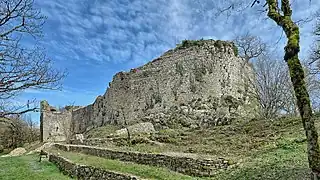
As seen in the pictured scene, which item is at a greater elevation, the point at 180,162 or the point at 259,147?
the point at 259,147

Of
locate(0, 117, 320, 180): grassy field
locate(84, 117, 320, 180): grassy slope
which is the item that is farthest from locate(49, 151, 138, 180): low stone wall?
locate(84, 117, 320, 180): grassy slope

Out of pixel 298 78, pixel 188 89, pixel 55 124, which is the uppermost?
pixel 188 89

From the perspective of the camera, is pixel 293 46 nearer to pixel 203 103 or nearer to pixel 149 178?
pixel 149 178

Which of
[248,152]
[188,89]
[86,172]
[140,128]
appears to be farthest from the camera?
[188,89]

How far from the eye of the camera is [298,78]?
236 inches

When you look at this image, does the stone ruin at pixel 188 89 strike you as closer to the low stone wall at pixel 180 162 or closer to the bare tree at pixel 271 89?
the bare tree at pixel 271 89

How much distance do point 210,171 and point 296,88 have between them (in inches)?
184

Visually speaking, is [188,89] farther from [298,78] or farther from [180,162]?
[298,78]

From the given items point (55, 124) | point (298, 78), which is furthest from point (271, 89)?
point (55, 124)

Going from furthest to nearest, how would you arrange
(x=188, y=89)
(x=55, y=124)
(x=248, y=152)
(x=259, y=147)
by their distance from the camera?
(x=55, y=124) → (x=188, y=89) → (x=259, y=147) → (x=248, y=152)

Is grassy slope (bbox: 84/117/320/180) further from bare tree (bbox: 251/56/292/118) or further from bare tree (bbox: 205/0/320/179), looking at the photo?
bare tree (bbox: 251/56/292/118)

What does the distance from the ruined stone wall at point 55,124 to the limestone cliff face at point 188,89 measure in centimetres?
1545

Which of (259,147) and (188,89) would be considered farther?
(188,89)

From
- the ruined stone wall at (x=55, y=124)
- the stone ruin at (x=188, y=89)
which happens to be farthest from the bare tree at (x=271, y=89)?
the ruined stone wall at (x=55, y=124)
